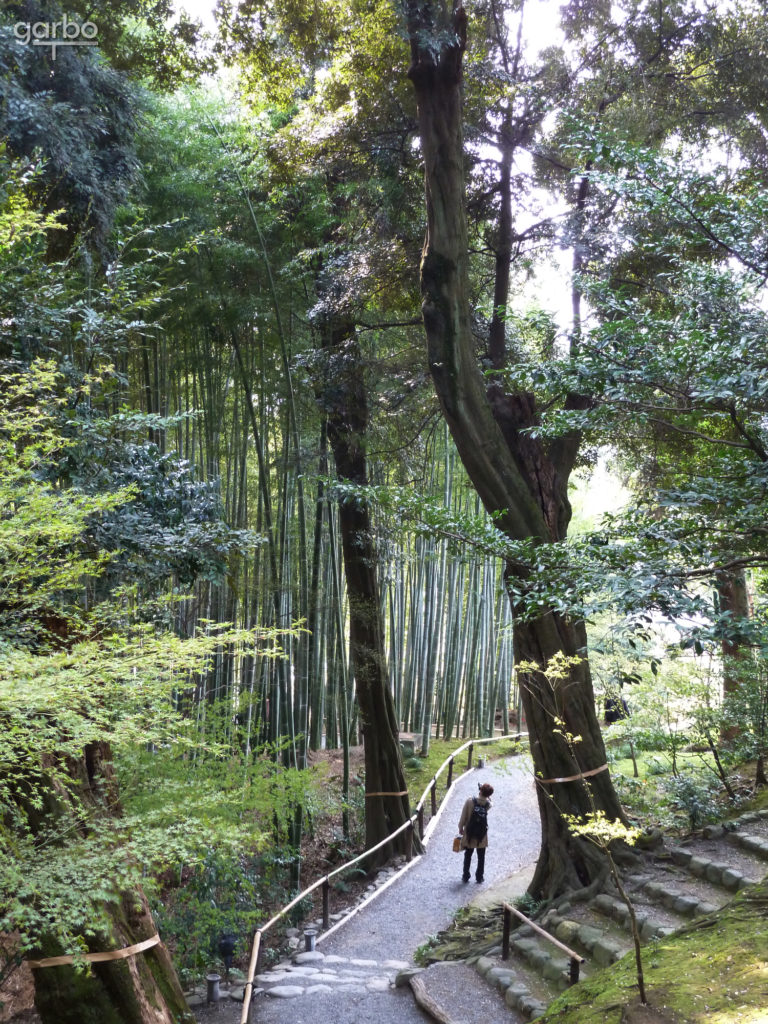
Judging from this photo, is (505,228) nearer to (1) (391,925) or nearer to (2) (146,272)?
(2) (146,272)

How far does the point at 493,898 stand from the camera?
6.08 meters

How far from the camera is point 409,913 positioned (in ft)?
20.5

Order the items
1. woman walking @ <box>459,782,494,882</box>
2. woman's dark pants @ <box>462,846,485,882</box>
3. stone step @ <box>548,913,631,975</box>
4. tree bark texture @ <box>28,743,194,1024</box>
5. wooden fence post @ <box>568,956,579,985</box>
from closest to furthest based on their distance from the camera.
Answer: tree bark texture @ <box>28,743,194,1024</box> → wooden fence post @ <box>568,956,579,985</box> → stone step @ <box>548,913,631,975</box> → woman walking @ <box>459,782,494,882</box> → woman's dark pants @ <box>462,846,485,882</box>

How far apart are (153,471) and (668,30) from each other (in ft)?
15.8

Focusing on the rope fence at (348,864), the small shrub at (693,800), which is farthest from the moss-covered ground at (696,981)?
the small shrub at (693,800)

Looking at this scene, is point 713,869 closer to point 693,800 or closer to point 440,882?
point 693,800

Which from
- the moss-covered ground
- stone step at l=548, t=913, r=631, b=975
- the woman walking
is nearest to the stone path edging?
the woman walking

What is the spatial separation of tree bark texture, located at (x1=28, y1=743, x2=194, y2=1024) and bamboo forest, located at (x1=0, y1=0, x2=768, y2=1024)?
2 cm

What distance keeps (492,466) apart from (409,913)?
3688mm

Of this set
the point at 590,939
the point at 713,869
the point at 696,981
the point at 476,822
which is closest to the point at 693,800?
the point at 713,869

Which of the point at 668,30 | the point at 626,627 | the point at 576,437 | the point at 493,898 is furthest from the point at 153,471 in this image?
the point at 668,30

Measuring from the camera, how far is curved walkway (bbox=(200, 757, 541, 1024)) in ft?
14.3

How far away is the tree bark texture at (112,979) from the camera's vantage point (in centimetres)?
336

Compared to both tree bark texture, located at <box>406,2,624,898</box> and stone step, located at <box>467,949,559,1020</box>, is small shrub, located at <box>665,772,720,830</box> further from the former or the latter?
stone step, located at <box>467,949,559,1020</box>
